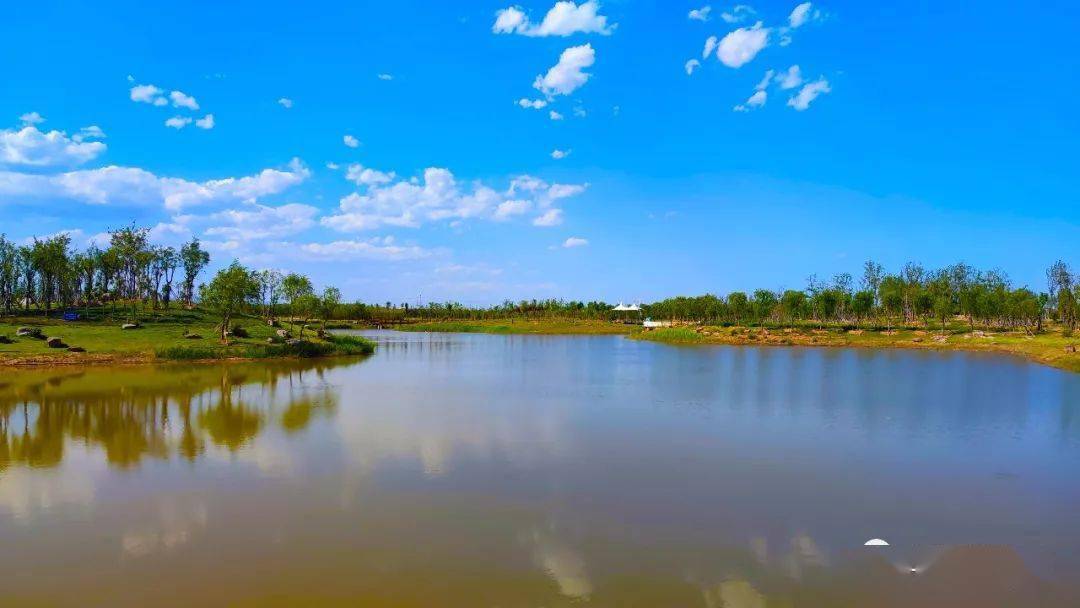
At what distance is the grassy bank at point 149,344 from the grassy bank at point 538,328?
194 ft

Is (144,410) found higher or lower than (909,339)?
lower

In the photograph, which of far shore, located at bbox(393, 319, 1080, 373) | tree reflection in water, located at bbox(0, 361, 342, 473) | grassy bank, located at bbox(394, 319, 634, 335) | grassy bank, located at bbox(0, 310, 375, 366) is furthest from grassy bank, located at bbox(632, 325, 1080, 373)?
tree reflection in water, located at bbox(0, 361, 342, 473)

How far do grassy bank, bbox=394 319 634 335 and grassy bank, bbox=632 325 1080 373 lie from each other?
2213 centimetres

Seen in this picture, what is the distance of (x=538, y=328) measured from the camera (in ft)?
394

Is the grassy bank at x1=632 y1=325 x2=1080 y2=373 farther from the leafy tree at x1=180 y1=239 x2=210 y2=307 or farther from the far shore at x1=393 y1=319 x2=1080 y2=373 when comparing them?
the leafy tree at x1=180 y1=239 x2=210 y2=307

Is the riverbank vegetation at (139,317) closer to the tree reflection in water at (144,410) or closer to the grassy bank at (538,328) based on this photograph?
the tree reflection in water at (144,410)

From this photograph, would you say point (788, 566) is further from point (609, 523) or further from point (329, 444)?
point (329, 444)

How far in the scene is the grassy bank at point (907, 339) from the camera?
57094 mm

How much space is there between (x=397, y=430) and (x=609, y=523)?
436 inches

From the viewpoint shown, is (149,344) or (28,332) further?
(149,344)

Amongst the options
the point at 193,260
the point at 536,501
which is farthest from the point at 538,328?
the point at 536,501

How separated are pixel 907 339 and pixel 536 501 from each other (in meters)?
76.6

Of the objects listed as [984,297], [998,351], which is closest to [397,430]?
[998,351]

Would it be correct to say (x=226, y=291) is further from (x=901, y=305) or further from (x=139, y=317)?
(x=901, y=305)
